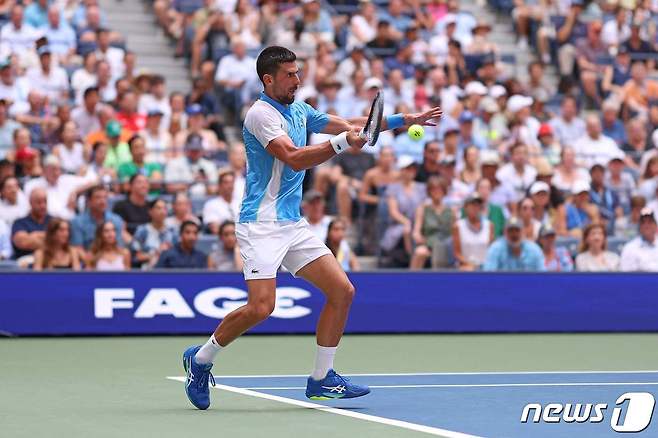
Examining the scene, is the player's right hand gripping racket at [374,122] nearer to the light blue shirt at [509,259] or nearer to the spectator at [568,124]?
the light blue shirt at [509,259]

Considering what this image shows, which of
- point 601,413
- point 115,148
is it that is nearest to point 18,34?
point 115,148

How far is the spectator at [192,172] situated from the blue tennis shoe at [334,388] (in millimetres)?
7545

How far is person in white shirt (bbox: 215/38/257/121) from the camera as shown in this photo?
59.1ft

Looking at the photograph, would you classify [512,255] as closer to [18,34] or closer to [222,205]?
[222,205]

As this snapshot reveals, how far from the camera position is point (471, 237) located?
50.2 ft

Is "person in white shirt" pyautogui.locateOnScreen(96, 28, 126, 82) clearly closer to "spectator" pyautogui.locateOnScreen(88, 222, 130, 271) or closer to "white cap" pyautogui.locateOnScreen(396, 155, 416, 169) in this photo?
"white cap" pyautogui.locateOnScreen(396, 155, 416, 169)

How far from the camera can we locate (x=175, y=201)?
1505cm

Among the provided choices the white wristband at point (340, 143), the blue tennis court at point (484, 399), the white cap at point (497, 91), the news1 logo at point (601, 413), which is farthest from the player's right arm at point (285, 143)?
the white cap at point (497, 91)

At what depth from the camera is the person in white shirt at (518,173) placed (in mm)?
17125

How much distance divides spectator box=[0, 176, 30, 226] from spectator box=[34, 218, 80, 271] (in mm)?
887

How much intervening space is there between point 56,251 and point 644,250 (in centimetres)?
659

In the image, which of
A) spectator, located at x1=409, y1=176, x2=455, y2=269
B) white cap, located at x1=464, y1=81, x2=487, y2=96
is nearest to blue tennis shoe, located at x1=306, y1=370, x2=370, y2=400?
spectator, located at x1=409, y1=176, x2=455, y2=269

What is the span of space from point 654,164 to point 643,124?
1914 millimetres

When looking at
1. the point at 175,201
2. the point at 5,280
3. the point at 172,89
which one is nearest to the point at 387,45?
the point at 172,89
